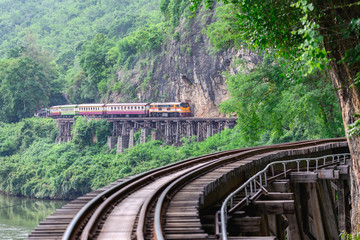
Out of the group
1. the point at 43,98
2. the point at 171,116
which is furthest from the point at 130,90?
the point at 43,98

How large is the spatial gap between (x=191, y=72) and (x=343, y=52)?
29.5m

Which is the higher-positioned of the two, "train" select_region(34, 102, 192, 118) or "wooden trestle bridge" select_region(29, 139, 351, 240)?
"train" select_region(34, 102, 192, 118)

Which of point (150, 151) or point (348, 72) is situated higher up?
point (348, 72)

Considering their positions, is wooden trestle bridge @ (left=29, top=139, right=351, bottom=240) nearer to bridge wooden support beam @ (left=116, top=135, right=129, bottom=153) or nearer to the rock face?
the rock face

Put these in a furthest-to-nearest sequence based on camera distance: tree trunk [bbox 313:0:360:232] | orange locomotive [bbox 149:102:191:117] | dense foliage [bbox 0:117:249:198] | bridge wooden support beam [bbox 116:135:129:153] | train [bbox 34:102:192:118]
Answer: bridge wooden support beam [bbox 116:135:129:153] → train [bbox 34:102:192:118] → orange locomotive [bbox 149:102:191:117] → dense foliage [bbox 0:117:249:198] → tree trunk [bbox 313:0:360:232]

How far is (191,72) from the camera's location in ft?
117

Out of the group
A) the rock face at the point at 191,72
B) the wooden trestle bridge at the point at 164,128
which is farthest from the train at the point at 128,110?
the rock face at the point at 191,72

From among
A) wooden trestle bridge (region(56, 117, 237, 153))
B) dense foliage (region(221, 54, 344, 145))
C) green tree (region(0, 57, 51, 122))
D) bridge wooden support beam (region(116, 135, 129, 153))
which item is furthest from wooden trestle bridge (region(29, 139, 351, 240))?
green tree (region(0, 57, 51, 122))

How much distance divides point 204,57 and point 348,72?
28.5m

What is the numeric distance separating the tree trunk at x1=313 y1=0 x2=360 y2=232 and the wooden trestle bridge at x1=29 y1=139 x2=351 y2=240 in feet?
4.89

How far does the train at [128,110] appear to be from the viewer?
36.7 meters

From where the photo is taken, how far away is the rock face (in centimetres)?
3372

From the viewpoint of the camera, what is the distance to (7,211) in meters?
30.4

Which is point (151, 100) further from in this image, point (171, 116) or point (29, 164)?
point (29, 164)
